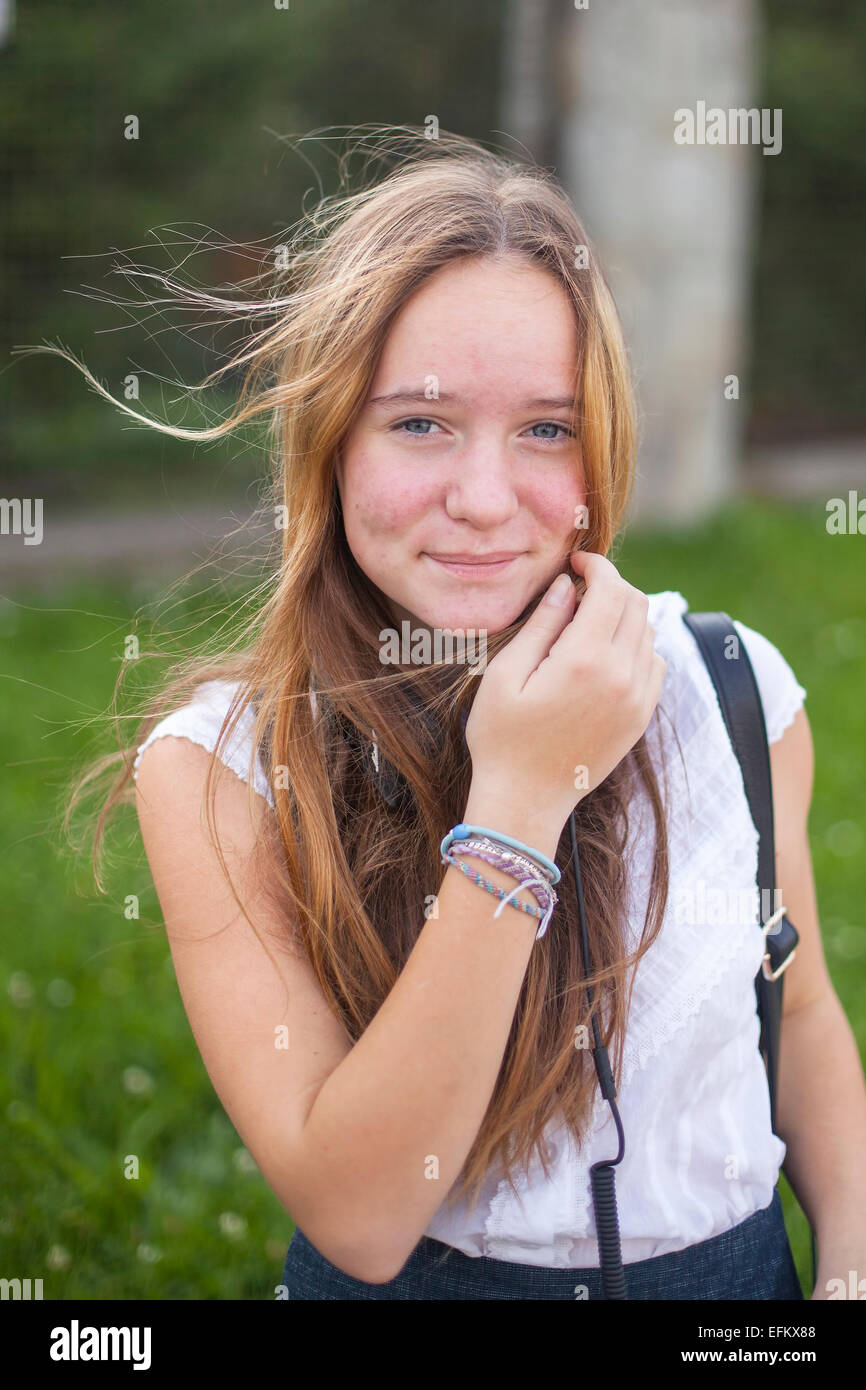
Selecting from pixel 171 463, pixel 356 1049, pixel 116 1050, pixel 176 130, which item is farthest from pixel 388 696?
pixel 171 463

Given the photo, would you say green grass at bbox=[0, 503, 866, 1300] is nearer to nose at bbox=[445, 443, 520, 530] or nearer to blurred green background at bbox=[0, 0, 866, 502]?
nose at bbox=[445, 443, 520, 530]

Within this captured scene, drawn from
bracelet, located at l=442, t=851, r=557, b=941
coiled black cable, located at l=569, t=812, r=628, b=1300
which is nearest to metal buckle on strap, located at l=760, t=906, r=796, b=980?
coiled black cable, located at l=569, t=812, r=628, b=1300

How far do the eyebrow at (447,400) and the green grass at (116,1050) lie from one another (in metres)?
0.55

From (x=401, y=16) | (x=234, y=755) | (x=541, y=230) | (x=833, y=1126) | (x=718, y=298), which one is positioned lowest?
(x=833, y=1126)

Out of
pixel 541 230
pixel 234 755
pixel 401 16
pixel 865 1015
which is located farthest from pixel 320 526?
pixel 401 16

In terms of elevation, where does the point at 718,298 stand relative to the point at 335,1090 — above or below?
above

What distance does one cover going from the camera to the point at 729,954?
162cm

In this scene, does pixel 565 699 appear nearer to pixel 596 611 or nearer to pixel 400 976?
pixel 596 611

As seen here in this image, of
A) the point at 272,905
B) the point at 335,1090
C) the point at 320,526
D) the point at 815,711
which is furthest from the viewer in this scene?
the point at 815,711

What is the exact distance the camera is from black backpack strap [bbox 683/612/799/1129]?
170 cm

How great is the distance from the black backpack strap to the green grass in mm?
386

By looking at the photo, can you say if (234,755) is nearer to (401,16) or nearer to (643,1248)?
(643,1248)

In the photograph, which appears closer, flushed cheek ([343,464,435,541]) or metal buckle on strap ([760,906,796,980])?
flushed cheek ([343,464,435,541])
